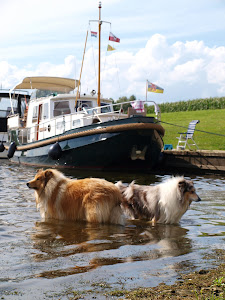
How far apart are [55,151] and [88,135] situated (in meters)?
1.62

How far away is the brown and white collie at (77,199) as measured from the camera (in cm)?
643

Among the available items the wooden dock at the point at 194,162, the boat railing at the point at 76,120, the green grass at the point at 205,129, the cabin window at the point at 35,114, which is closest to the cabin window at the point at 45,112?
the boat railing at the point at 76,120

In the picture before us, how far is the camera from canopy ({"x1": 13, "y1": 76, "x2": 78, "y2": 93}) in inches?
810

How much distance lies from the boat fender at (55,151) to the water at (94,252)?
8.00 metres

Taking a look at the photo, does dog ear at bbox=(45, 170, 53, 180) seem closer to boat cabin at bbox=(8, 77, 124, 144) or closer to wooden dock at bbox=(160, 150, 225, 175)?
boat cabin at bbox=(8, 77, 124, 144)

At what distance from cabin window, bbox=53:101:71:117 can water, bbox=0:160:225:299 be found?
9.91 metres

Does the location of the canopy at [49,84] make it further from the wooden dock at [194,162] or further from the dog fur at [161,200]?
the dog fur at [161,200]

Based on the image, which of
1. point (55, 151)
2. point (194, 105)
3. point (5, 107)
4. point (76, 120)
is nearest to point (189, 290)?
point (55, 151)

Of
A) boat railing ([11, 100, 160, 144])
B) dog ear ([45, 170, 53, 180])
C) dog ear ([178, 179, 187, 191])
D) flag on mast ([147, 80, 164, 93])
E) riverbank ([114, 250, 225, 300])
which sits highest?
flag on mast ([147, 80, 164, 93])

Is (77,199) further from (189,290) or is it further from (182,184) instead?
(189,290)

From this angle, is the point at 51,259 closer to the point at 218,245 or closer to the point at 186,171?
the point at 218,245

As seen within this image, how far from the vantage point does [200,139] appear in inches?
911

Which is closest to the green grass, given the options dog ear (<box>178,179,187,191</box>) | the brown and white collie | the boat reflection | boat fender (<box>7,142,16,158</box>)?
boat fender (<box>7,142,16,158</box>)

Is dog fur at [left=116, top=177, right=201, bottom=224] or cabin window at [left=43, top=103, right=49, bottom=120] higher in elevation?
cabin window at [left=43, top=103, right=49, bottom=120]
